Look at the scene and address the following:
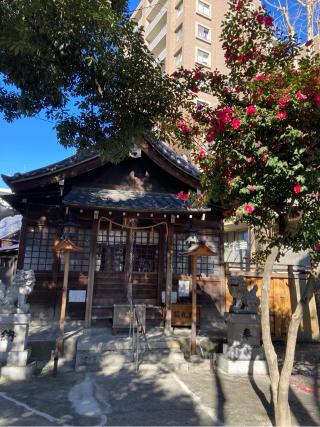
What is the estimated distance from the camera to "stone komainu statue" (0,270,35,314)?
24.8 ft

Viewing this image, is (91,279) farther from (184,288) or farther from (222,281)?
(222,281)

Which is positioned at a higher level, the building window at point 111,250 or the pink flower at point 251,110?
the pink flower at point 251,110

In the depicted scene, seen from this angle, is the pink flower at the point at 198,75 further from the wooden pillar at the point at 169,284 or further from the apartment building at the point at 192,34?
the apartment building at the point at 192,34

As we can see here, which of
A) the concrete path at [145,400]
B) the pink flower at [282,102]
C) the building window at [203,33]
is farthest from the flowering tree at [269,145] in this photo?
the building window at [203,33]

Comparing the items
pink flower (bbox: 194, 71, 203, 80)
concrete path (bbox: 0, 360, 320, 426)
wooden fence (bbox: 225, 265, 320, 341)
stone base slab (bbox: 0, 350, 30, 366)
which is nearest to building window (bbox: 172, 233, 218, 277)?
wooden fence (bbox: 225, 265, 320, 341)

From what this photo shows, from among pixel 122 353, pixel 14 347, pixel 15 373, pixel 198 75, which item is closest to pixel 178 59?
pixel 198 75

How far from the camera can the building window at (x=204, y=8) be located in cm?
3392

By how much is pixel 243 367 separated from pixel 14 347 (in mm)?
5378

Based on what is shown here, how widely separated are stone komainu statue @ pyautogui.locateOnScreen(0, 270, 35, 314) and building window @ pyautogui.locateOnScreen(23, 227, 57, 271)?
373 cm

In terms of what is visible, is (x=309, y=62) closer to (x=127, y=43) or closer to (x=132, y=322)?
(x=127, y=43)

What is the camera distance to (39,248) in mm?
11539

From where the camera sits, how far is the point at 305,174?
14.2 feet

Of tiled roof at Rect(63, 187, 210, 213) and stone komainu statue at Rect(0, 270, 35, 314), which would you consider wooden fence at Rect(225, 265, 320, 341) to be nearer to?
tiled roof at Rect(63, 187, 210, 213)

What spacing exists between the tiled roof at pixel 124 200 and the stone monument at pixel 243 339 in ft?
10.3
